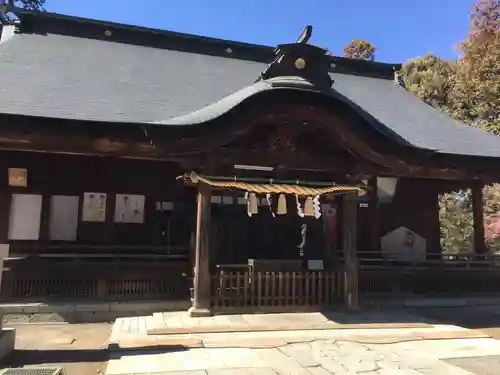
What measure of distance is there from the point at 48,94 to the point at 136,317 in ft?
19.1

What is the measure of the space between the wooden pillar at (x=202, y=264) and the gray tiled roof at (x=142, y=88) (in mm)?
1953

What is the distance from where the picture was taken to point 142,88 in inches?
456

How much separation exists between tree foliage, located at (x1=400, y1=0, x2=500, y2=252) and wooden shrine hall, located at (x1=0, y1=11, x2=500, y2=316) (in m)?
10.6

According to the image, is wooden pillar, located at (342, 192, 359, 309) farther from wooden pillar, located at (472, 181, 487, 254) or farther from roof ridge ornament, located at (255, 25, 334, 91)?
wooden pillar, located at (472, 181, 487, 254)

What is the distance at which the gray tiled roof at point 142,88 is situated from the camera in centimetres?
953

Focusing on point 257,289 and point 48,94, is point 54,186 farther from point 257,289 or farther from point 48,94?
point 257,289

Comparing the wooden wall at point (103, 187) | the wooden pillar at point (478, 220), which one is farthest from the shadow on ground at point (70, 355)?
the wooden pillar at point (478, 220)

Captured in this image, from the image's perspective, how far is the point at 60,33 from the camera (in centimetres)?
1421

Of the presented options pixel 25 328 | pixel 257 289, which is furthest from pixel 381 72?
pixel 25 328

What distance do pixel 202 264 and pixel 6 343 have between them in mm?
3900

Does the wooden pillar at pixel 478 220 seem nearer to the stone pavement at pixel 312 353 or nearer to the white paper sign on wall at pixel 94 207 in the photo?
the stone pavement at pixel 312 353

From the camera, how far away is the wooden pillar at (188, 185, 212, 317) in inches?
341

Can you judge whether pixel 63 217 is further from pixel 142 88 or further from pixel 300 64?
pixel 300 64

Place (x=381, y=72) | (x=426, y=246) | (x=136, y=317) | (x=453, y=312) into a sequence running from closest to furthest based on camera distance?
1. (x=136, y=317)
2. (x=453, y=312)
3. (x=426, y=246)
4. (x=381, y=72)
